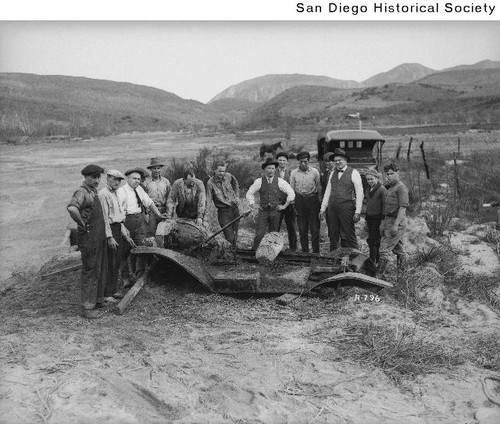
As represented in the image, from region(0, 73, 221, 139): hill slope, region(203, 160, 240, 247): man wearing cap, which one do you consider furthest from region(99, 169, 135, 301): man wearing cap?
region(0, 73, 221, 139): hill slope

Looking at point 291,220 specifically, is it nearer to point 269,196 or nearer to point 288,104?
point 269,196

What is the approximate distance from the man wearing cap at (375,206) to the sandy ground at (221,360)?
788mm

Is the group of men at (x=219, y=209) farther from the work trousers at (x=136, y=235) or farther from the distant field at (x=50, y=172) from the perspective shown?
the distant field at (x=50, y=172)

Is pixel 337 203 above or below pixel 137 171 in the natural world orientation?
below

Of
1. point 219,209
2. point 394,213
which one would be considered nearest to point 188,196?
point 219,209

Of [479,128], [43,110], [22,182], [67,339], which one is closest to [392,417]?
[67,339]

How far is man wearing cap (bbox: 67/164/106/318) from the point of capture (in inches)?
186

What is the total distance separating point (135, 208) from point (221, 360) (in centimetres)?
242

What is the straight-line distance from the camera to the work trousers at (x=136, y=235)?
5711 millimetres

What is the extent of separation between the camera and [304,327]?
15.1 feet

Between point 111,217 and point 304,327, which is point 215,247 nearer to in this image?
point 111,217

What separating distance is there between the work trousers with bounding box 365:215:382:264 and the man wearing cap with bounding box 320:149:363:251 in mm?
205

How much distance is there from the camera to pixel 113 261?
5.32 metres

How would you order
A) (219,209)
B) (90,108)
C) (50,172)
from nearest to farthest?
1. (219,209)
2. (50,172)
3. (90,108)
